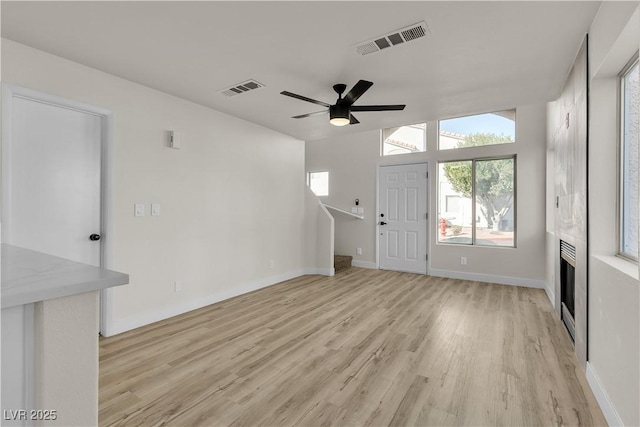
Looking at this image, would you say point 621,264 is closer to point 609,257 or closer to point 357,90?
point 609,257

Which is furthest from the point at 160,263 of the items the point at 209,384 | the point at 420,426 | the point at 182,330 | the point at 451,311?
the point at 451,311

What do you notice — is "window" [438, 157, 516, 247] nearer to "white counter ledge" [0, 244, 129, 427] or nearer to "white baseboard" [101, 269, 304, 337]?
"white baseboard" [101, 269, 304, 337]

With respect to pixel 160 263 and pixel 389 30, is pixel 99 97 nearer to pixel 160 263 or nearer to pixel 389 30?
pixel 160 263

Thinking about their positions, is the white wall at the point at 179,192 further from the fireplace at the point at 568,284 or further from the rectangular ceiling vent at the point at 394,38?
the fireplace at the point at 568,284

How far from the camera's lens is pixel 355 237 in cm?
641

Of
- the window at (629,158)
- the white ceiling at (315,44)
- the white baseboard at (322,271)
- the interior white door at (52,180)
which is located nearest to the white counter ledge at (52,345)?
the white ceiling at (315,44)

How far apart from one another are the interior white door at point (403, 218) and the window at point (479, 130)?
0.63 meters

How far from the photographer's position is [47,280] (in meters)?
0.82

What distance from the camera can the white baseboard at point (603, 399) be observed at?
1613 mm

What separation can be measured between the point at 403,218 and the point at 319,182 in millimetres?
2156

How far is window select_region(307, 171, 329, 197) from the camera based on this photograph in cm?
685

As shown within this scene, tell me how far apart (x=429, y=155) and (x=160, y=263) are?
15.1ft

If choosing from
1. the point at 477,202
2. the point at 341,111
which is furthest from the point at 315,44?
the point at 477,202

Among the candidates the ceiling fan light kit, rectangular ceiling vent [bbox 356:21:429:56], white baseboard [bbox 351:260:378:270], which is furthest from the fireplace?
white baseboard [bbox 351:260:378:270]
